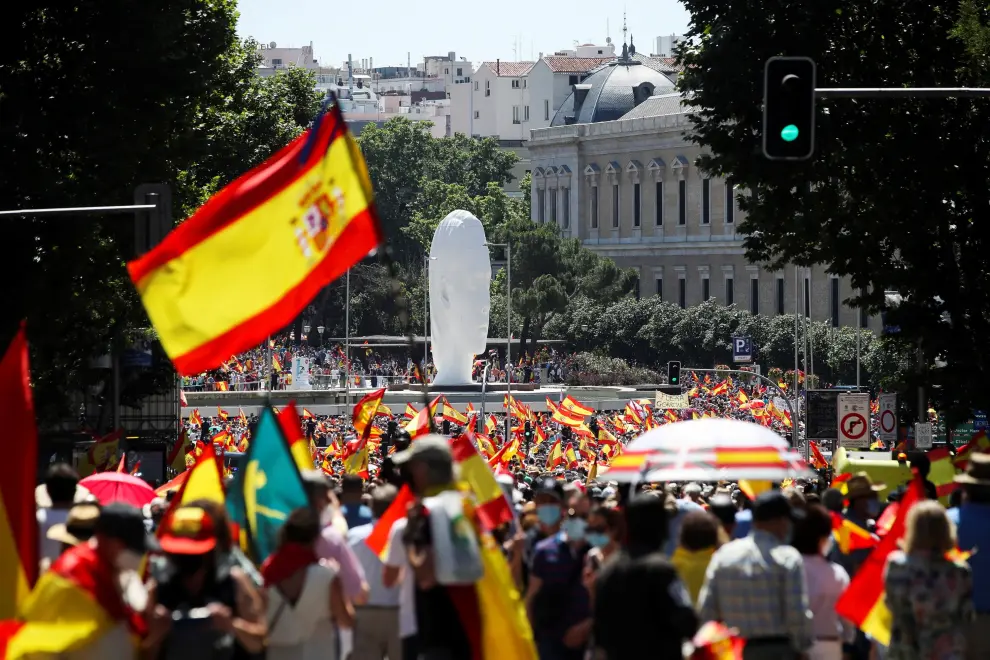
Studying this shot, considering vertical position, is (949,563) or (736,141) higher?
(736,141)

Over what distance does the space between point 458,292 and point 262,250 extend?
53099 millimetres

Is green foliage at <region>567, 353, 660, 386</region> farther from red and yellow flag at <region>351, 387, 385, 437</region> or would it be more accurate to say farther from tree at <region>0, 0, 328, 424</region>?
red and yellow flag at <region>351, 387, 385, 437</region>

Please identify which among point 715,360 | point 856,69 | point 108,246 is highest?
point 856,69

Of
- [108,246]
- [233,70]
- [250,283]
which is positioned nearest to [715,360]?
[233,70]

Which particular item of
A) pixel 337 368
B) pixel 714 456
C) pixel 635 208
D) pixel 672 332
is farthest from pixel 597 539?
pixel 635 208

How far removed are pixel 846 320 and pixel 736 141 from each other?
240ft

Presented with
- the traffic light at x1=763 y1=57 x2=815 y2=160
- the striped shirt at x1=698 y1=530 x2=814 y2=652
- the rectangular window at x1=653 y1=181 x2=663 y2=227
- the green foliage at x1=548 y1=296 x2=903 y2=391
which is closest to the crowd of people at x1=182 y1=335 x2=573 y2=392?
the green foliage at x1=548 y1=296 x2=903 y2=391

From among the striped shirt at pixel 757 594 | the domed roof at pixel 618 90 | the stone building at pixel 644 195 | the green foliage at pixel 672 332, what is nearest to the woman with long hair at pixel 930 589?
the striped shirt at pixel 757 594

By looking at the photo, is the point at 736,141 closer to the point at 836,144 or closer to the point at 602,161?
the point at 836,144

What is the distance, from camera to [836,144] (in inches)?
1097

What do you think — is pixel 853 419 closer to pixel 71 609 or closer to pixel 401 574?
pixel 401 574

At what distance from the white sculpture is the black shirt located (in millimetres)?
54870

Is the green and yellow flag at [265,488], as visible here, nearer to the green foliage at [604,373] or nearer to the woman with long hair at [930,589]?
the woman with long hair at [930,589]

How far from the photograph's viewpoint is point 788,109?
52.2ft
